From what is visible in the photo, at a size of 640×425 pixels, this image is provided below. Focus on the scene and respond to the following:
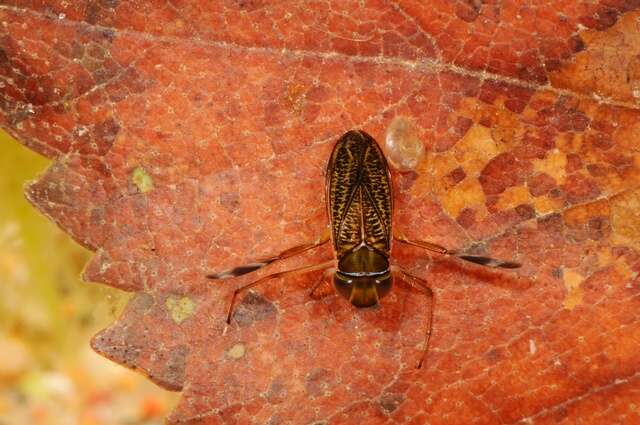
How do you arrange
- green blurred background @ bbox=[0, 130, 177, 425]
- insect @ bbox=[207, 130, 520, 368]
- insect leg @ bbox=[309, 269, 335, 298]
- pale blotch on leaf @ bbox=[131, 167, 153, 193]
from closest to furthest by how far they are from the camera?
pale blotch on leaf @ bbox=[131, 167, 153, 193], insect @ bbox=[207, 130, 520, 368], insect leg @ bbox=[309, 269, 335, 298], green blurred background @ bbox=[0, 130, 177, 425]

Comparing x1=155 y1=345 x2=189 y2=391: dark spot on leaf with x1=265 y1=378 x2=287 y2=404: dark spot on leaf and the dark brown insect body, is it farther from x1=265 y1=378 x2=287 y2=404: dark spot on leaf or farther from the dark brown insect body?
the dark brown insect body

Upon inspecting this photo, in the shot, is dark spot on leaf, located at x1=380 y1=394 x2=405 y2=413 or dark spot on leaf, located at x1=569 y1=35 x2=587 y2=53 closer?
dark spot on leaf, located at x1=569 y1=35 x2=587 y2=53

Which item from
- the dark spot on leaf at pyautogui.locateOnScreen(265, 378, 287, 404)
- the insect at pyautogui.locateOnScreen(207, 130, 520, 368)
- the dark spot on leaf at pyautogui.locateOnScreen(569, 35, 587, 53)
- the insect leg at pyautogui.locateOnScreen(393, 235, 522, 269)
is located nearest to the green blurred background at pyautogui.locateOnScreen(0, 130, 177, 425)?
the dark spot on leaf at pyautogui.locateOnScreen(265, 378, 287, 404)

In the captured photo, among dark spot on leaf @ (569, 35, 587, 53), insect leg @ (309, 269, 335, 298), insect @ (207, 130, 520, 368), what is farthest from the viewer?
insect leg @ (309, 269, 335, 298)

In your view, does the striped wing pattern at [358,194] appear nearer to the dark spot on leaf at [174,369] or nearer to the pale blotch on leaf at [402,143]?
the pale blotch on leaf at [402,143]

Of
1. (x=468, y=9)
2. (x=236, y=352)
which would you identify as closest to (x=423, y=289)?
(x=236, y=352)

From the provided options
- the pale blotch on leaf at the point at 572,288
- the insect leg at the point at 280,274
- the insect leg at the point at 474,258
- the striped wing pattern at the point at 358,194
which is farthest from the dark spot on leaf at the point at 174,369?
the pale blotch on leaf at the point at 572,288
